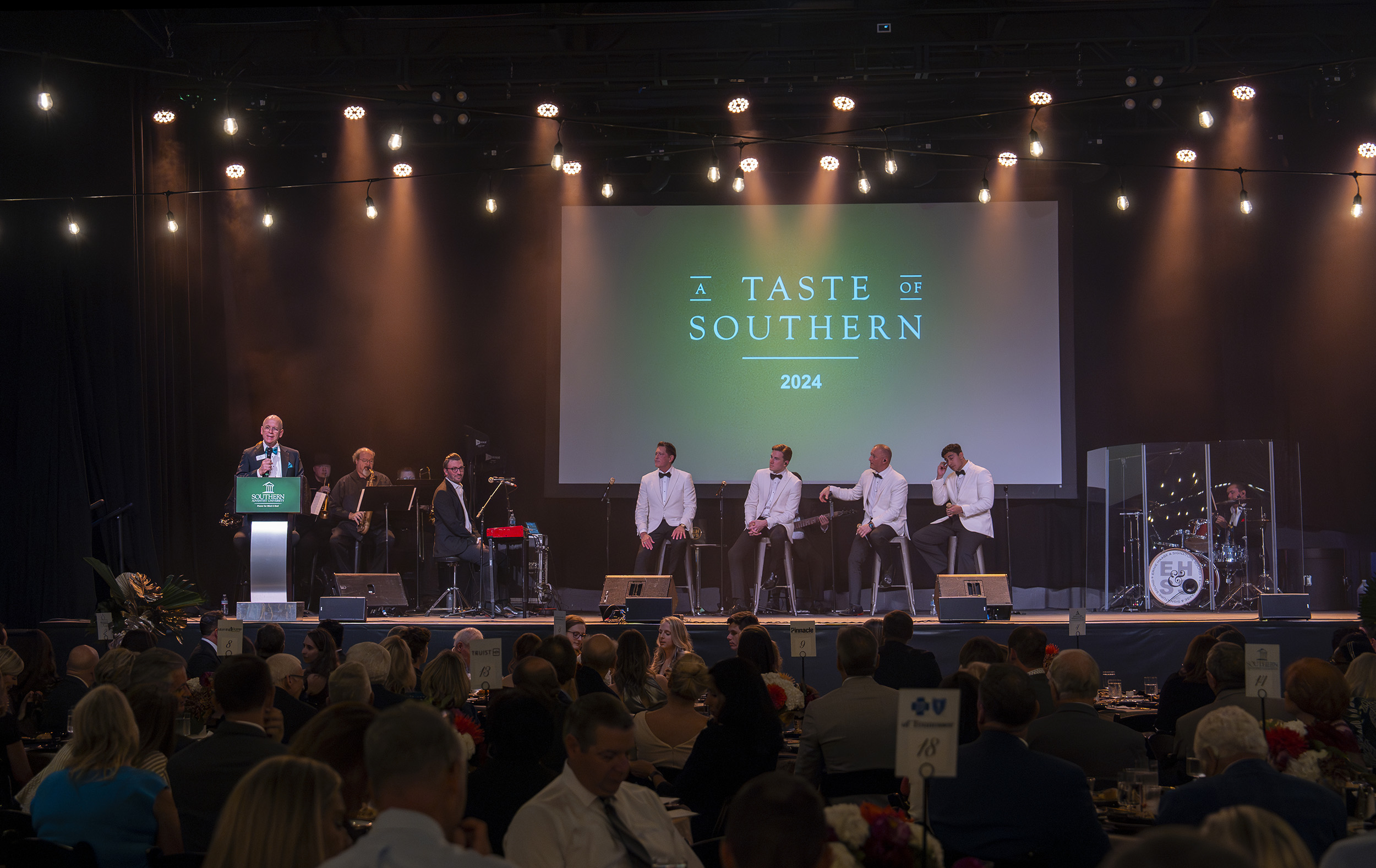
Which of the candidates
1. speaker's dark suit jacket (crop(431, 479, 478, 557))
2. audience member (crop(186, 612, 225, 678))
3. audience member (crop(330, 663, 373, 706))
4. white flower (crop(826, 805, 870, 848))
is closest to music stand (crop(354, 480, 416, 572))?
speaker's dark suit jacket (crop(431, 479, 478, 557))

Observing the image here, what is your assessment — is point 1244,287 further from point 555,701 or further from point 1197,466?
point 555,701

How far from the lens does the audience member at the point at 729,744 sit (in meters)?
4.01

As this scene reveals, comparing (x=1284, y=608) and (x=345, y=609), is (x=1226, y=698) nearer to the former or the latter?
(x=1284, y=608)

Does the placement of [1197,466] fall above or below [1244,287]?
below

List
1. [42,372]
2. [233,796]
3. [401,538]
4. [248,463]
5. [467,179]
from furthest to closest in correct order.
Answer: [467,179]
[401,538]
[248,463]
[42,372]
[233,796]

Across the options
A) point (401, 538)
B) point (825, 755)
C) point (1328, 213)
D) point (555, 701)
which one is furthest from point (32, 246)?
point (1328, 213)

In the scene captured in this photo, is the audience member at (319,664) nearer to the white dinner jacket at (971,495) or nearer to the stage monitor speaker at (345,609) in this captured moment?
the stage monitor speaker at (345,609)

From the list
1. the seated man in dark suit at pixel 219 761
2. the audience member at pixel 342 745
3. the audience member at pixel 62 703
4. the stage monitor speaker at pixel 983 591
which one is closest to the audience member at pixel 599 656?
the seated man in dark suit at pixel 219 761

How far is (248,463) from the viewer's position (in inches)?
466

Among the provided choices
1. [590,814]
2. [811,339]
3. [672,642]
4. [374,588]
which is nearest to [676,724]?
[590,814]

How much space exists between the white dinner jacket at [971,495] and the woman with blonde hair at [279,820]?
1043cm

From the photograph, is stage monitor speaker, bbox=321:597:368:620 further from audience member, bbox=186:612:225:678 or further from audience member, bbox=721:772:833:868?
audience member, bbox=721:772:833:868

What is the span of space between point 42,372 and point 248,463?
7.04ft

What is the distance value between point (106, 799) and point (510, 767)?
1190 mm
